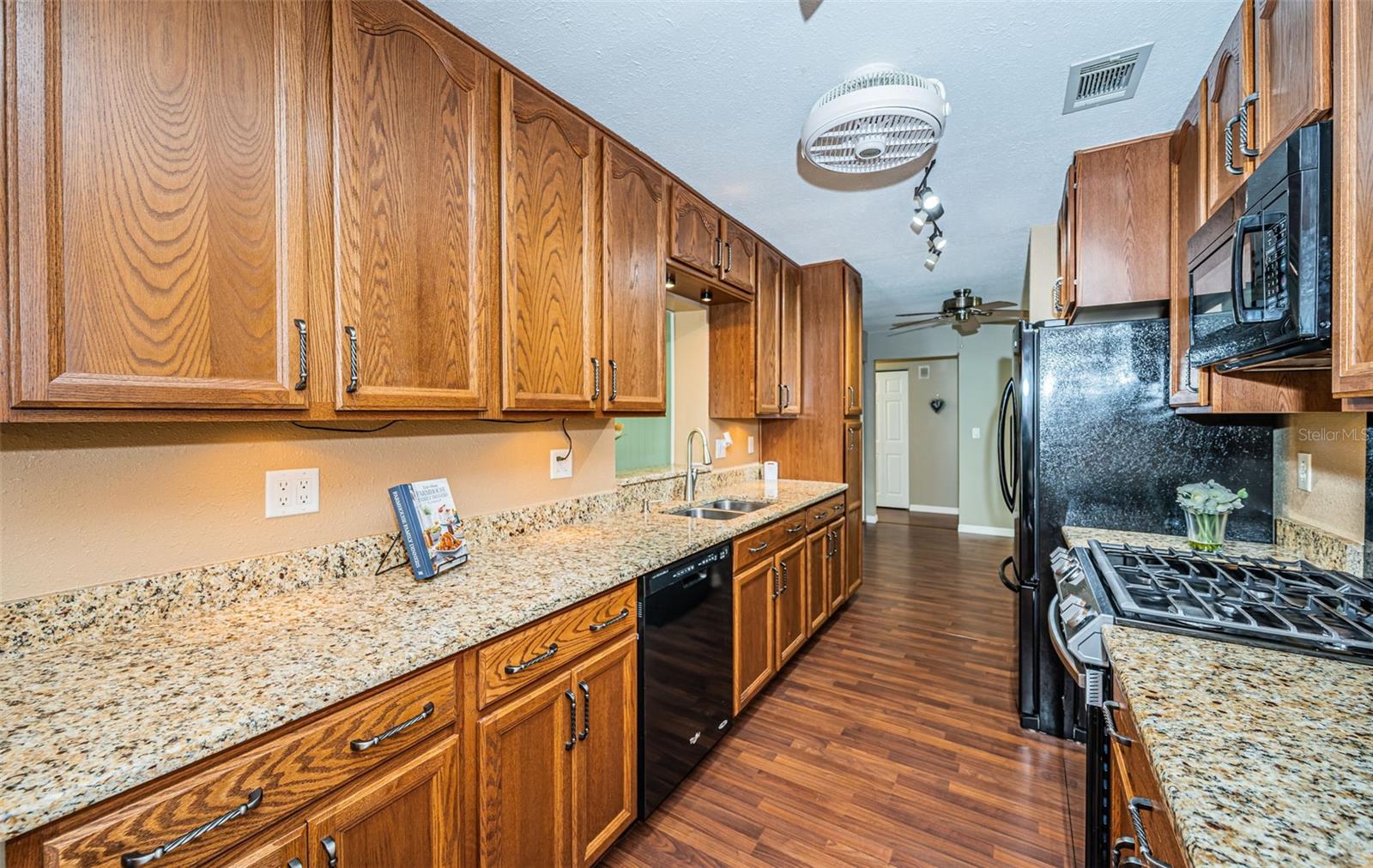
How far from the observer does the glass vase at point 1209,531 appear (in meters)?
1.81

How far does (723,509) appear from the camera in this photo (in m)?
2.86

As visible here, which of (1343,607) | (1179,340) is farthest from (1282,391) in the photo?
(1343,607)

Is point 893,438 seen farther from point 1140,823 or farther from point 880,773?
point 1140,823

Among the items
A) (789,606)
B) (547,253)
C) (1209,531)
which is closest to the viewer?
(547,253)

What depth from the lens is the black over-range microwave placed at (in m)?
0.86

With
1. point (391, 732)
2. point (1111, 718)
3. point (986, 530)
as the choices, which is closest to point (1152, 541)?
point (1111, 718)

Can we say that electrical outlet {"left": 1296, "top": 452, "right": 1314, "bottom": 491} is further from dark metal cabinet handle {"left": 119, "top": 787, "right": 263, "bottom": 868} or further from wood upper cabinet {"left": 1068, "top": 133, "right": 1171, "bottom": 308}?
dark metal cabinet handle {"left": 119, "top": 787, "right": 263, "bottom": 868}

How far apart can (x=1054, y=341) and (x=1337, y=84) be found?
4.81 ft

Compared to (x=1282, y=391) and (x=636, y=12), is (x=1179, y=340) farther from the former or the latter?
(x=636, y=12)

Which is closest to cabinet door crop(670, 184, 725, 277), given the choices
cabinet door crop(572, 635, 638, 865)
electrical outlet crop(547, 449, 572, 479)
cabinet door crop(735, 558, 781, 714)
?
electrical outlet crop(547, 449, 572, 479)

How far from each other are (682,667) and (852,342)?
8.74ft

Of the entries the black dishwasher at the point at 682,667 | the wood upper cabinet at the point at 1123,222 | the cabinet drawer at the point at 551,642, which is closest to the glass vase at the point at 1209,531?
the wood upper cabinet at the point at 1123,222

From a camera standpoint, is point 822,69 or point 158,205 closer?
point 158,205

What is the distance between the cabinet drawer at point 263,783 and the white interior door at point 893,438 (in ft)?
22.0
